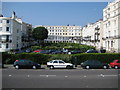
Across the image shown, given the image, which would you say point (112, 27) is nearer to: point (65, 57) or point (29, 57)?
point (65, 57)

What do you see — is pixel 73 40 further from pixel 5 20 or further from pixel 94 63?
pixel 94 63

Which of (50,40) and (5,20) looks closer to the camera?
(5,20)

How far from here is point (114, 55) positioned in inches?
1093

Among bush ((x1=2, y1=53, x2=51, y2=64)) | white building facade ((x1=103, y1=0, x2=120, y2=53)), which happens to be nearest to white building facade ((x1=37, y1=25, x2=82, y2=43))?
white building facade ((x1=103, y1=0, x2=120, y2=53))

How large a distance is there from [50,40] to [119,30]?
8072 centimetres

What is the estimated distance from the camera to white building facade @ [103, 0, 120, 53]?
1970 inches

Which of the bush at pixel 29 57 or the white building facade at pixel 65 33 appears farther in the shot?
the white building facade at pixel 65 33

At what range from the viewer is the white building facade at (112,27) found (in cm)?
5003

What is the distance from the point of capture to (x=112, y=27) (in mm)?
54031

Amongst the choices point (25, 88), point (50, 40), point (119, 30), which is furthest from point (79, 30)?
point (25, 88)

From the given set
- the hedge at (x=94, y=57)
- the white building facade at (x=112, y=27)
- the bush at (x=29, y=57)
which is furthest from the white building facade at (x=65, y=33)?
the hedge at (x=94, y=57)

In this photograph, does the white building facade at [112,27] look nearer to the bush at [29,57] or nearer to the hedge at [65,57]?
the hedge at [65,57]

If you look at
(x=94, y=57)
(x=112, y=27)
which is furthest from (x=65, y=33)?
(x=94, y=57)

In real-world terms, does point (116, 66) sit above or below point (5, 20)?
below
